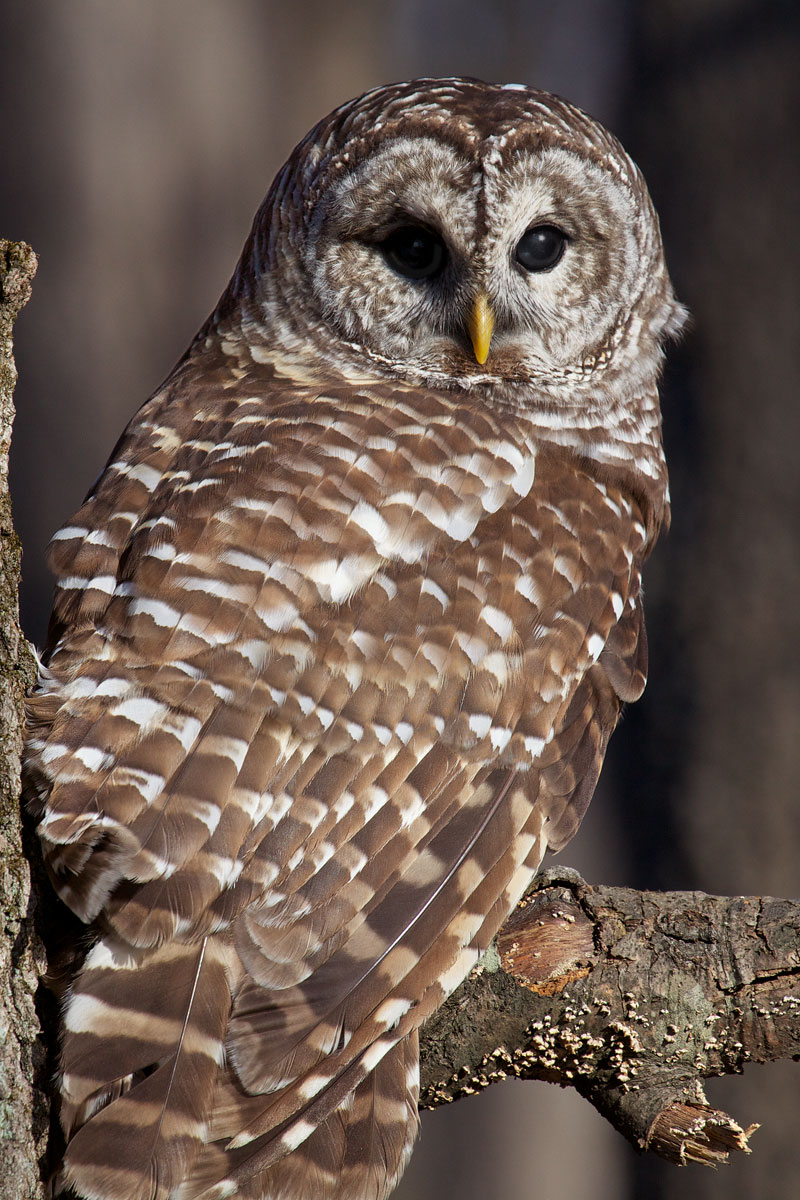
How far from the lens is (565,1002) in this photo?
6.14 feet

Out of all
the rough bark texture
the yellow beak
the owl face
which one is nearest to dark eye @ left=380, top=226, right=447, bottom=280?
the owl face

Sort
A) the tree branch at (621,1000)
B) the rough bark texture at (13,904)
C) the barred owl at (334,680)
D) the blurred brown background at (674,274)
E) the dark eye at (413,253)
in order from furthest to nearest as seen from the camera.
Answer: the blurred brown background at (674,274), the dark eye at (413,253), the tree branch at (621,1000), the barred owl at (334,680), the rough bark texture at (13,904)

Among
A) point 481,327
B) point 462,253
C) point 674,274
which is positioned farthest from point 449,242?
point 674,274

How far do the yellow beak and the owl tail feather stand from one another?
1.36 metres

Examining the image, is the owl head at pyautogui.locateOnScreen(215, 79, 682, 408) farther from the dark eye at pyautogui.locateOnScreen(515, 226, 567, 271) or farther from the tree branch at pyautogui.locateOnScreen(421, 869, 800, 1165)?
the tree branch at pyautogui.locateOnScreen(421, 869, 800, 1165)

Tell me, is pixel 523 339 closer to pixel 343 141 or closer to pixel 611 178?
pixel 611 178

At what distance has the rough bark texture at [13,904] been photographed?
4.32 feet

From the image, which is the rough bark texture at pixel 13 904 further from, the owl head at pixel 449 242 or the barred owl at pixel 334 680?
the owl head at pixel 449 242

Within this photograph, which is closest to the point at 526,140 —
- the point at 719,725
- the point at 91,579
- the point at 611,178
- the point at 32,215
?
the point at 611,178

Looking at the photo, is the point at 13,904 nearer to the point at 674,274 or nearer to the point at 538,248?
the point at 538,248

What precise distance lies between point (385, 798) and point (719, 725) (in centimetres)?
257

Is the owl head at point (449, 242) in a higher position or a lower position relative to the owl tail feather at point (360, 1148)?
higher

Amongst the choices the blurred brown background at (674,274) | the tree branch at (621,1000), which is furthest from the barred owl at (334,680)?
the blurred brown background at (674,274)

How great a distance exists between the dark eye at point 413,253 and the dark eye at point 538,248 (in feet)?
0.58
